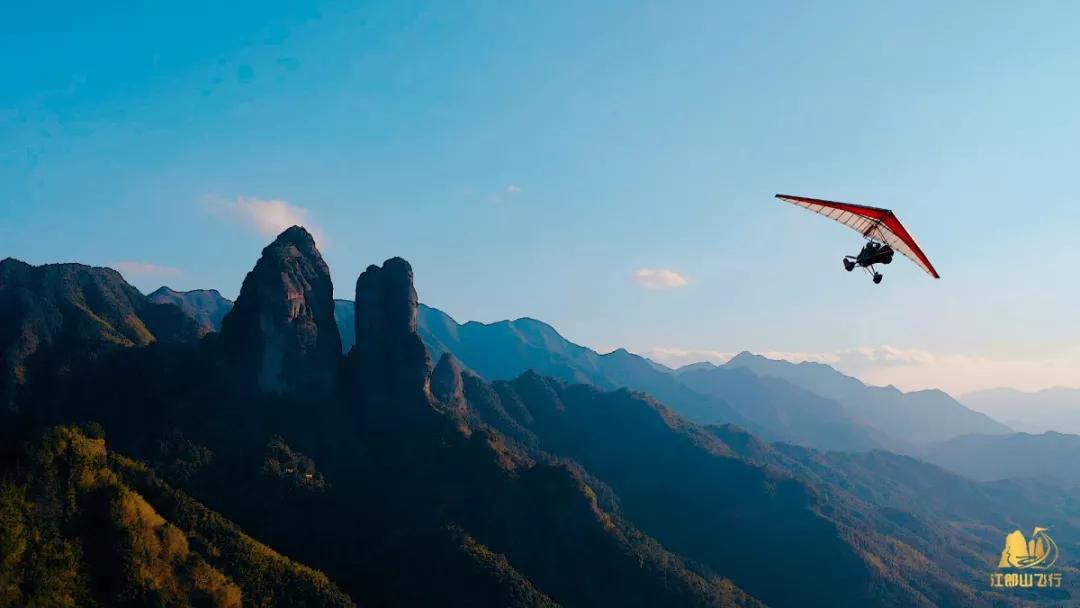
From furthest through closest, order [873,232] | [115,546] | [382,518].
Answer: [382,518] → [115,546] → [873,232]

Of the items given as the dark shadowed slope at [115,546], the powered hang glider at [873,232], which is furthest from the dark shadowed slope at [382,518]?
the powered hang glider at [873,232]

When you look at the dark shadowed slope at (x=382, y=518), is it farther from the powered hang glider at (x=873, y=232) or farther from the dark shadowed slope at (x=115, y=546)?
the powered hang glider at (x=873, y=232)

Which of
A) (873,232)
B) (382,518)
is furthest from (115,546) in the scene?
(873,232)

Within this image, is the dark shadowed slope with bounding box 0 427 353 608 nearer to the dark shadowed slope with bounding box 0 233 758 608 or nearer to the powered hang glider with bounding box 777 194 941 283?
the dark shadowed slope with bounding box 0 233 758 608

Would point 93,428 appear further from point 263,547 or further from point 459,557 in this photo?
point 459,557

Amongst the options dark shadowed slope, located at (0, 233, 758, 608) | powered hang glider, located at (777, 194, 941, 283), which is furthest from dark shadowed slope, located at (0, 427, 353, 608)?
powered hang glider, located at (777, 194, 941, 283)

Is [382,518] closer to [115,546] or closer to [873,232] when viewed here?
[115,546]

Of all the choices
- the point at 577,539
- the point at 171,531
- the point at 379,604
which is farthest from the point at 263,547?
the point at 577,539

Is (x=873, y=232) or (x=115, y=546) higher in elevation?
(x=873, y=232)

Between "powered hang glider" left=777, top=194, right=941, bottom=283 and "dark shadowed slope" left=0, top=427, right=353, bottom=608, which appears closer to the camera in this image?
"powered hang glider" left=777, top=194, right=941, bottom=283
